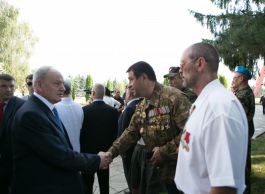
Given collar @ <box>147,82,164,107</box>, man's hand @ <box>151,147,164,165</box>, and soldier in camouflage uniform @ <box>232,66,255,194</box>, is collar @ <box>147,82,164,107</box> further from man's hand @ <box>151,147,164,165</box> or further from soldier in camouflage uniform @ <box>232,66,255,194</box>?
soldier in camouflage uniform @ <box>232,66,255,194</box>

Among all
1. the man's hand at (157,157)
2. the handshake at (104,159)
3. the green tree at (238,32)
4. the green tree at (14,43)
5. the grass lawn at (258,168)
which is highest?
the green tree at (14,43)

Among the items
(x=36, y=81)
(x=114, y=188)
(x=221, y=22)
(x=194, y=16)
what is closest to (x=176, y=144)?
(x=36, y=81)

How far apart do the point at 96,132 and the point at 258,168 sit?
4510mm

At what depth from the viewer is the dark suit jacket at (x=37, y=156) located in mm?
2088

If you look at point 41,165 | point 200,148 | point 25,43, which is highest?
point 25,43

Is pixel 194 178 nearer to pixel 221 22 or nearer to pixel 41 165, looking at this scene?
pixel 41 165

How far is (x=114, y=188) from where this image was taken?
5133 millimetres

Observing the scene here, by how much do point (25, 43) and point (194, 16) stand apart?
90.3 feet

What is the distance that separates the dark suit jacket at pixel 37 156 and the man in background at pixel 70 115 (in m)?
1.73

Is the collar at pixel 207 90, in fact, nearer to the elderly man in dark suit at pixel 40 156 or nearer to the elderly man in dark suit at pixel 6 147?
the elderly man in dark suit at pixel 40 156

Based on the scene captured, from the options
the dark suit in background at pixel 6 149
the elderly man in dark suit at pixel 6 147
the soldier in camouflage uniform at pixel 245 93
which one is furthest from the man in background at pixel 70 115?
the soldier in camouflage uniform at pixel 245 93

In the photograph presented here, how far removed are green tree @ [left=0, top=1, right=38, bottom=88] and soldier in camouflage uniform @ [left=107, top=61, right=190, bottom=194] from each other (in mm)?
28684

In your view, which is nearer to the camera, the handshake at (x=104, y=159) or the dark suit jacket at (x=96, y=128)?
the handshake at (x=104, y=159)

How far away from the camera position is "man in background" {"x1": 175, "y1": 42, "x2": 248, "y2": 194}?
53.4 inches
